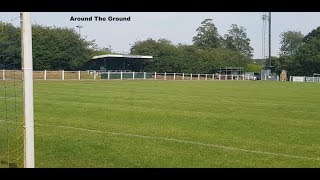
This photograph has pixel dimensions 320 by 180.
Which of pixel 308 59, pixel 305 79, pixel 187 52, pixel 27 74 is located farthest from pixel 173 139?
pixel 308 59

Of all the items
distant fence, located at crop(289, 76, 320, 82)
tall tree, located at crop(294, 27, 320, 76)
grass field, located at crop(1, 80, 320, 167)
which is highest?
tall tree, located at crop(294, 27, 320, 76)

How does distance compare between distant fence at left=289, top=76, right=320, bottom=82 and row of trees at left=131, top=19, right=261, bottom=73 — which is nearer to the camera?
row of trees at left=131, top=19, right=261, bottom=73

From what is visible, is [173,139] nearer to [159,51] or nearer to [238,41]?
[159,51]

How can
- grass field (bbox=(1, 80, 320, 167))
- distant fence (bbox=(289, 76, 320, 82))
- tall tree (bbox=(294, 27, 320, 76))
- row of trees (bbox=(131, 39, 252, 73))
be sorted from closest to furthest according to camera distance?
1. grass field (bbox=(1, 80, 320, 167))
2. row of trees (bbox=(131, 39, 252, 73))
3. tall tree (bbox=(294, 27, 320, 76))
4. distant fence (bbox=(289, 76, 320, 82))

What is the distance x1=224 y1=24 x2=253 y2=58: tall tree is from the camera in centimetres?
8731

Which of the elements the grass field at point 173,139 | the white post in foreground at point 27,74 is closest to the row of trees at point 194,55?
the grass field at point 173,139

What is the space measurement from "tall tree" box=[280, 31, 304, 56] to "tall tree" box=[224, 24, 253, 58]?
652cm

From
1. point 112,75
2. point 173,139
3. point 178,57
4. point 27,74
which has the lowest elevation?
point 173,139

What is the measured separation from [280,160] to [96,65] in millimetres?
48401

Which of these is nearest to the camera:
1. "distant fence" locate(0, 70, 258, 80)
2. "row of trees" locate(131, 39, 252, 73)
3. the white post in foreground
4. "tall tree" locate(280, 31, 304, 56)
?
the white post in foreground

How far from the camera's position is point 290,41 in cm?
8831

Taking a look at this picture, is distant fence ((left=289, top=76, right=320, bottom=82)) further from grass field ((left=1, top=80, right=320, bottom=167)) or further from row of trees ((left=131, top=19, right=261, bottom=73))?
grass field ((left=1, top=80, right=320, bottom=167))

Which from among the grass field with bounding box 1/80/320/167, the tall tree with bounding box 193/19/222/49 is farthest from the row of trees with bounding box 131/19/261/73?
the grass field with bounding box 1/80/320/167

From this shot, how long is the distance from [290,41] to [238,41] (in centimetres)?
1044
